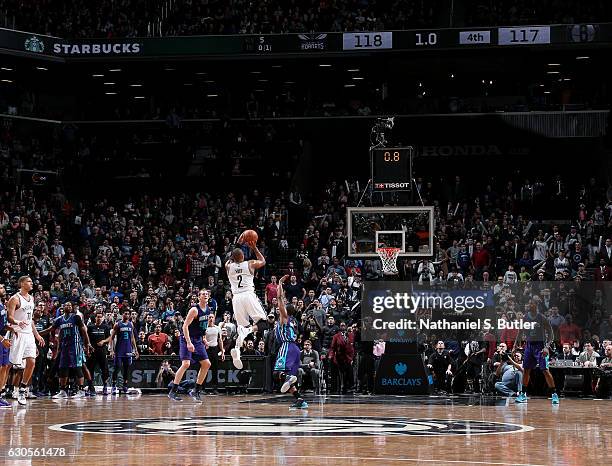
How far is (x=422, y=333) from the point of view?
81.5 ft

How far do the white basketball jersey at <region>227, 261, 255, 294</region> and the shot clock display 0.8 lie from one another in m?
9.11

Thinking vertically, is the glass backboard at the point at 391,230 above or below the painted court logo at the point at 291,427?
above

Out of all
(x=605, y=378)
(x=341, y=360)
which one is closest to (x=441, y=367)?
(x=341, y=360)

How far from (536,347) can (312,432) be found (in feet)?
32.4

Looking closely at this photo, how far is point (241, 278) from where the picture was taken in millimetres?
16000

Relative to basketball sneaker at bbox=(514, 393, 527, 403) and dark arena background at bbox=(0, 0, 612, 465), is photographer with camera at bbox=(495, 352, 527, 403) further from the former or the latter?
basketball sneaker at bbox=(514, 393, 527, 403)

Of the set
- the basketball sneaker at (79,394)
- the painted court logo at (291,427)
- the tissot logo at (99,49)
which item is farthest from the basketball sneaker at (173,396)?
the tissot logo at (99,49)

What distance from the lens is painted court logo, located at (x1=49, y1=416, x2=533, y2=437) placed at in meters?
14.1

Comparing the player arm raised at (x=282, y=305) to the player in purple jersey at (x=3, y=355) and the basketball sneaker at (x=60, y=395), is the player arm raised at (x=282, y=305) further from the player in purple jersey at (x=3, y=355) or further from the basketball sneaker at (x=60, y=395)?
the basketball sneaker at (x=60, y=395)

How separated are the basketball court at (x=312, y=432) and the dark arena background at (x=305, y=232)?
10 centimetres

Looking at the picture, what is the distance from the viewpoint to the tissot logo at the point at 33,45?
128 ft

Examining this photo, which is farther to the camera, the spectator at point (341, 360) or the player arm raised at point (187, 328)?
the spectator at point (341, 360)

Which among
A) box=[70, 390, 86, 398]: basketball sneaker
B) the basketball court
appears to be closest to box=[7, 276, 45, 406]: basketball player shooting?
the basketball court

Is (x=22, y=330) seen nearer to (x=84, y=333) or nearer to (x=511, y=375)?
(x=84, y=333)
